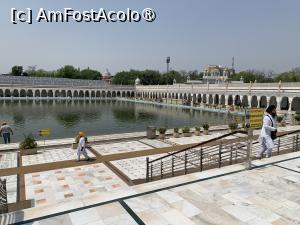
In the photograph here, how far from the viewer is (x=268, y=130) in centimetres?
838

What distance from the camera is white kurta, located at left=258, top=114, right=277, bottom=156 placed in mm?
8180

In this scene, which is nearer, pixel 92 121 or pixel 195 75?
pixel 92 121

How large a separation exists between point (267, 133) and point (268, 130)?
123mm

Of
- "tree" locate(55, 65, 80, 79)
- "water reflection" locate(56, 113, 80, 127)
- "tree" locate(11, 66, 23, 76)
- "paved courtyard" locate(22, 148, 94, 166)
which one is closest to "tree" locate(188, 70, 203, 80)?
"tree" locate(55, 65, 80, 79)

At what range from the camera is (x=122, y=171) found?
1226 centimetres

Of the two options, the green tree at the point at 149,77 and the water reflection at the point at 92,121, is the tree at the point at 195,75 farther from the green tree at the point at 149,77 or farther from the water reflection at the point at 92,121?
the water reflection at the point at 92,121

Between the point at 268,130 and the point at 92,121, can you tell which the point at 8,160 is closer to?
the point at 268,130

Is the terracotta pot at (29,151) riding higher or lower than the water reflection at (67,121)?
higher

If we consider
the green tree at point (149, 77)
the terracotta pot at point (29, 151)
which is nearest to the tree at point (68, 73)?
the green tree at point (149, 77)

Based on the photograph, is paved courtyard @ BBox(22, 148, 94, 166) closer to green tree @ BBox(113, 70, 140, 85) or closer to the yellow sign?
the yellow sign

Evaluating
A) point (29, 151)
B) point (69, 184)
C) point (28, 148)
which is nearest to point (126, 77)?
point (28, 148)

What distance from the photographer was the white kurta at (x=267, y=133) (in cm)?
818

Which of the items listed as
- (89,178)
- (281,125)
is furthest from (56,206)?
(281,125)

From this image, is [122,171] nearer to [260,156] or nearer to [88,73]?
[260,156]
